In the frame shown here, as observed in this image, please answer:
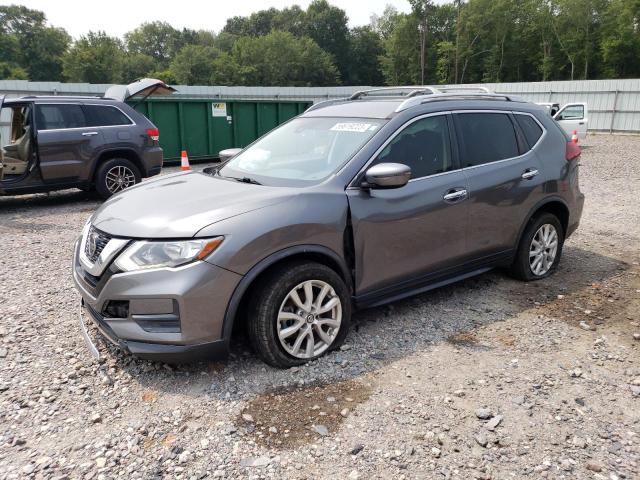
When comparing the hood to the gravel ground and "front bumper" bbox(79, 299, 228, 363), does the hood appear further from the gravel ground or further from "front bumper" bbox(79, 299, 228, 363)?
the gravel ground

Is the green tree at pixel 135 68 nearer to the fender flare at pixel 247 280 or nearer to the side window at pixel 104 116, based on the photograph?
the side window at pixel 104 116

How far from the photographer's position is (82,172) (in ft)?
29.2

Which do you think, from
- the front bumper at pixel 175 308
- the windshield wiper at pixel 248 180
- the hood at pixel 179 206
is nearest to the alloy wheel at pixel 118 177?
the hood at pixel 179 206

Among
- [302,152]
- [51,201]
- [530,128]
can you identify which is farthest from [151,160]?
[530,128]

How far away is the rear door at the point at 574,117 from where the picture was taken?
19.0 metres

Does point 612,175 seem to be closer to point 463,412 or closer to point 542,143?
point 542,143

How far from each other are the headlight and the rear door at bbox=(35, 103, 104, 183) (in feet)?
21.4

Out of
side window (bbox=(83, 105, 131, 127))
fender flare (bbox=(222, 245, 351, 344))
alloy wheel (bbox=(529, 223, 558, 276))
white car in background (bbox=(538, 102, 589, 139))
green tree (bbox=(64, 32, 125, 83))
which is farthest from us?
green tree (bbox=(64, 32, 125, 83))

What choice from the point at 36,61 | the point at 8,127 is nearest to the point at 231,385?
the point at 8,127

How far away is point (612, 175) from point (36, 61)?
81110 mm

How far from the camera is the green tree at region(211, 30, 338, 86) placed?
7769 centimetres

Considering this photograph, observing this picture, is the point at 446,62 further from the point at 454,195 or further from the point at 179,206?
the point at 179,206

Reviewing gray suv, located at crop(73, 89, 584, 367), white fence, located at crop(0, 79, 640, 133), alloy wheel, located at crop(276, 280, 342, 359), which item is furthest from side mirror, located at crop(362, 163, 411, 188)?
white fence, located at crop(0, 79, 640, 133)

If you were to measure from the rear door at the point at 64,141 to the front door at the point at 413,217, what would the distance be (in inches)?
266
